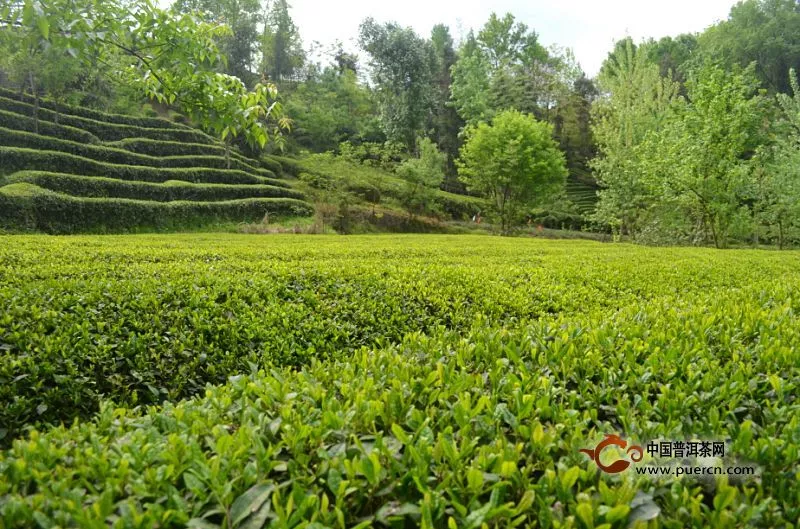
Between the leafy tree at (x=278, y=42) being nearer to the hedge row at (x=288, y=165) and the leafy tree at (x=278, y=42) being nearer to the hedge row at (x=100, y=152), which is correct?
the hedge row at (x=288, y=165)

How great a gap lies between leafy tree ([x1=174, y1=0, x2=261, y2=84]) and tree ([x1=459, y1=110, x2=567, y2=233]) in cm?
2526

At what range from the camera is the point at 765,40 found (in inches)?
1561

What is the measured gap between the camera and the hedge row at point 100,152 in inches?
797

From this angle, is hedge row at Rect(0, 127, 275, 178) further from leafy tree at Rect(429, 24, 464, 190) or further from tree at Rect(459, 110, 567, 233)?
leafy tree at Rect(429, 24, 464, 190)

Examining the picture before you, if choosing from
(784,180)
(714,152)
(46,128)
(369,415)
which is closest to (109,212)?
(46,128)

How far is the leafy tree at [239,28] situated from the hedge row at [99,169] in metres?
20.8

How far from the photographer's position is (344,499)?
123 cm

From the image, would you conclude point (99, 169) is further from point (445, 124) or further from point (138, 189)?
point (445, 124)

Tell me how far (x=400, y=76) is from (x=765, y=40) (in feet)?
106

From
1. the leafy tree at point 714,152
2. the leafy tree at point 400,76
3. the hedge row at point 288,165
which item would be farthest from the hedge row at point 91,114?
the leafy tree at point 714,152

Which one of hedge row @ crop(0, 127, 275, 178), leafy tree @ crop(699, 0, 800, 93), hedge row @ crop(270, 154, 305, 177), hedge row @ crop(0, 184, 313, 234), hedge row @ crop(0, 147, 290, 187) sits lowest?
hedge row @ crop(0, 184, 313, 234)

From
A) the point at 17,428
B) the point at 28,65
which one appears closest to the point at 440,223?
the point at 28,65

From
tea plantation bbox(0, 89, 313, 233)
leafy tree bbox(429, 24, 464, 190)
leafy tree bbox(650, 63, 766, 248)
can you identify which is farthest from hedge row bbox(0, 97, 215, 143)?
leafy tree bbox(650, 63, 766, 248)

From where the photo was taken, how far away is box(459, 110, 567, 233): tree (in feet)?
83.1
